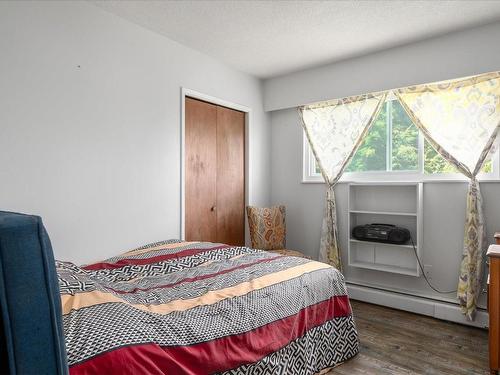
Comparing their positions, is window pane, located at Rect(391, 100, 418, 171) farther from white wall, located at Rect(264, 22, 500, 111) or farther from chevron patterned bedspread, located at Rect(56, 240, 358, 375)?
chevron patterned bedspread, located at Rect(56, 240, 358, 375)

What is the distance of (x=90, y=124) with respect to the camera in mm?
2598

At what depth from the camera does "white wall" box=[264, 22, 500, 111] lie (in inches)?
114

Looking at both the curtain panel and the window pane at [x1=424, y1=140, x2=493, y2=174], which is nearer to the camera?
the curtain panel

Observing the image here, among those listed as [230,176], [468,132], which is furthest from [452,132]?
[230,176]

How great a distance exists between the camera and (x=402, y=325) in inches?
117

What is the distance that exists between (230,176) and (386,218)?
5.84ft

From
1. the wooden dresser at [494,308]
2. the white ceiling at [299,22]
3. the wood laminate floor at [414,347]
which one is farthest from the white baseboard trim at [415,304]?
the white ceiling at [299,22]

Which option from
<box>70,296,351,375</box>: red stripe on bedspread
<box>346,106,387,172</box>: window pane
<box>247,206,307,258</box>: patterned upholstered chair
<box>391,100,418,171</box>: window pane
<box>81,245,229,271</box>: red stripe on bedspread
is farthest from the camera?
<box>247,206,307,258</box>: patterned upholstered chair

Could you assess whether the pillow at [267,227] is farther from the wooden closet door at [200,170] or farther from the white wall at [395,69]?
the white wall at [395,69]

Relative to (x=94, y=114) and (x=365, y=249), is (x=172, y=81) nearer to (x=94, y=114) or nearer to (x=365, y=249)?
(x=94, y=114)

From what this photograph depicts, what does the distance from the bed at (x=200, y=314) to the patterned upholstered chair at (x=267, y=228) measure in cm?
113

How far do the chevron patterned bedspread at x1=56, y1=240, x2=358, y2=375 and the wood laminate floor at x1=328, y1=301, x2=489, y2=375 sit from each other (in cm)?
18

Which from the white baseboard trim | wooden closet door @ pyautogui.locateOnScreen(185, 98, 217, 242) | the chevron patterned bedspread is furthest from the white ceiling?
the white baseboard trim

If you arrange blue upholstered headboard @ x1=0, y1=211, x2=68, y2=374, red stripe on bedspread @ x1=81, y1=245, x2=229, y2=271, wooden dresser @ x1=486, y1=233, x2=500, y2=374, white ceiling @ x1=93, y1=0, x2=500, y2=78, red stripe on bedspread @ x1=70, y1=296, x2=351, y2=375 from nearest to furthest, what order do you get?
blue upholstered headboard @ x1=0, y1=211, x2=68, y2=374, red stripe on bedspread @ x1=70, y1=296, x2=351, y2=375, wooden dresser @ x1=486, y1=233, x2=500, y2=374, red stripe on bedspread @ x1=81, y1=245, x2=229, y2=271, white ceiling @ x1=93, y1=0, x2=500, y2=78
